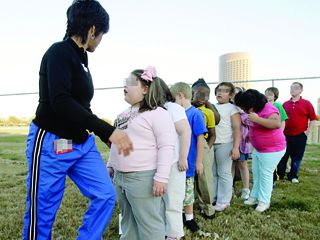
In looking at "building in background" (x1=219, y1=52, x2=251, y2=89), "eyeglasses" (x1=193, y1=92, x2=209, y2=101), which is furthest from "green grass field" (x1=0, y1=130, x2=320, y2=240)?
"building in background" (x1=219, y1=52, x2=251, y2=89)

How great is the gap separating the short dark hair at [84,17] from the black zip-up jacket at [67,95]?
0.28 ft

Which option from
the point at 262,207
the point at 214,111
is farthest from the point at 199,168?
the point at 262,207

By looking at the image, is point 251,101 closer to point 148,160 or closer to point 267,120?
point 267,120

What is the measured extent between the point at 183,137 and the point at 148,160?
54 centimetres

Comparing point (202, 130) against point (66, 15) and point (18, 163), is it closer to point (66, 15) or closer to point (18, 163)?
point (66, 15)

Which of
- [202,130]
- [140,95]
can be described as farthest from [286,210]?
[140,95]

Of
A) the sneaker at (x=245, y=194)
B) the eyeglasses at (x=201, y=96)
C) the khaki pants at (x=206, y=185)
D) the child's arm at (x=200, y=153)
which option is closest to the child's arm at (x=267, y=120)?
the eyeglasses at (x=201, y=96)

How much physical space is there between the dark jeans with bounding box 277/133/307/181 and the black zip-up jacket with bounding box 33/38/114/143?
4762mm

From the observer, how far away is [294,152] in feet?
19.5

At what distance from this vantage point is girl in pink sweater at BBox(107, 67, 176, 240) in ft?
7.25

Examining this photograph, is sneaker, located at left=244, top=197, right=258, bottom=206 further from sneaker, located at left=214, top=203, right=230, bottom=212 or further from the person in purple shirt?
sneaker, located at left=214, top=203, right=230, bottom=212

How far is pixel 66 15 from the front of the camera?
2.10m

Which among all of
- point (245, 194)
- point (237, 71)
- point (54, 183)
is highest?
point (237, 71)

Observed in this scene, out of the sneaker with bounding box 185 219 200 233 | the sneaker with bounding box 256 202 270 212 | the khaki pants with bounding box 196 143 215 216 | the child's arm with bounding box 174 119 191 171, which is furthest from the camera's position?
the sneaker with bounding box 256 202 270 212
